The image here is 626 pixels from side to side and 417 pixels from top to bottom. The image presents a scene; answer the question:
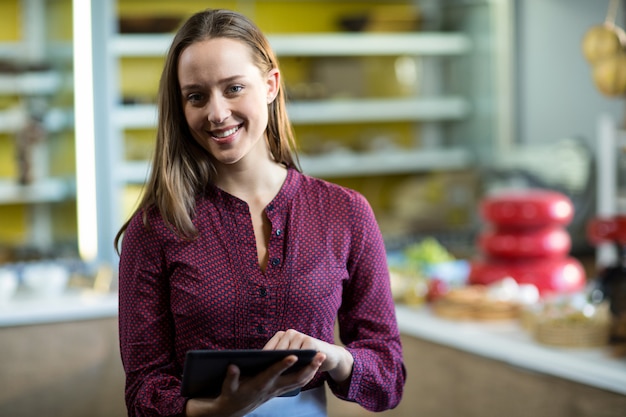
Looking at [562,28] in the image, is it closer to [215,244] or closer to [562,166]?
[562,166]

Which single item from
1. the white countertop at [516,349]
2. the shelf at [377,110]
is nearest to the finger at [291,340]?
the white countertop at [516,349]

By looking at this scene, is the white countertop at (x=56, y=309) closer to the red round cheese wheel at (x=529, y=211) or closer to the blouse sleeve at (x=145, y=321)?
the red round cheese wheel at (x=529, y=211)

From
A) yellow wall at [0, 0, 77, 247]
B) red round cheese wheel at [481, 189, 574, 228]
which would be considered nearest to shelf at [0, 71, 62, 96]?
yellow wall at [0, 0, 77, 247]

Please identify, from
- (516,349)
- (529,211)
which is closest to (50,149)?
(529,211)

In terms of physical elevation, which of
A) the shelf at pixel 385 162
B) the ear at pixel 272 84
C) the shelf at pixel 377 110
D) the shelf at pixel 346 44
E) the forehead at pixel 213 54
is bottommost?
the shelf at pixel 385 162

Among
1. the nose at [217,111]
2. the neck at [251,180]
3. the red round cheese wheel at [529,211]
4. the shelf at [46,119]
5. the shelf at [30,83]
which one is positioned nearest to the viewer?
the nose at [217,111]

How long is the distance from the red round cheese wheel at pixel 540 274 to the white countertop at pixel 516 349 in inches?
10.8

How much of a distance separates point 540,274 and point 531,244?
0.10 metres

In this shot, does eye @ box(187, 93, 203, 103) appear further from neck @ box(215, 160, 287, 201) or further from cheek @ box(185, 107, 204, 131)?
neck @ box(215, 160, 287, 201)

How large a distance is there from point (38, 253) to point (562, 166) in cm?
331

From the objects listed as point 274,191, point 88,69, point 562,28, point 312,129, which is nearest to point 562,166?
point 562,28

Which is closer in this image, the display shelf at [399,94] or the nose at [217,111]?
the nose at [217,111]

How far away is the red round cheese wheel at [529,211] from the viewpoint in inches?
125

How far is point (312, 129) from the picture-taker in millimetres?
6797
